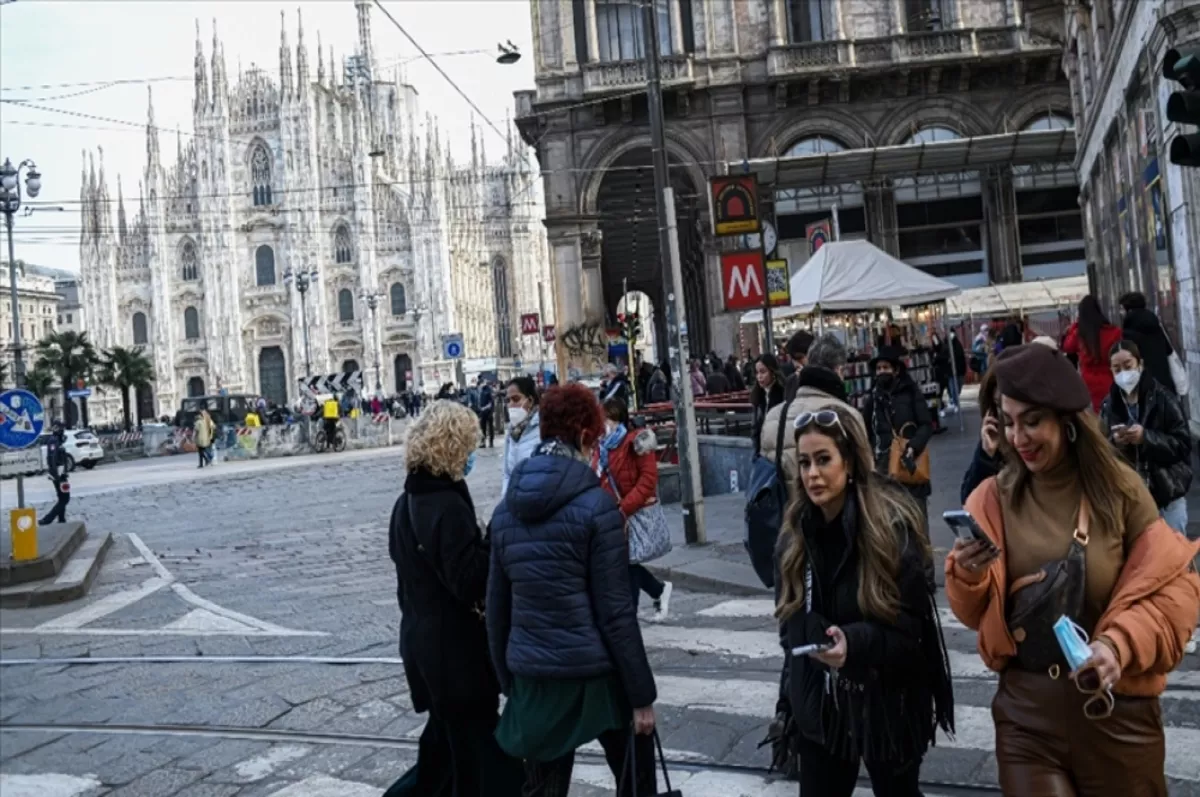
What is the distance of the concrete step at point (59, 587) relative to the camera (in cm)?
1118

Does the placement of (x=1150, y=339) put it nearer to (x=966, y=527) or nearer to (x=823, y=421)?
(x=823, y=421)

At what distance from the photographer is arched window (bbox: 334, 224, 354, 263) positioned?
81.8 meters

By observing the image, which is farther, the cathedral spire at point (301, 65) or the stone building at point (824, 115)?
the cathedral spire at point (301, 65)

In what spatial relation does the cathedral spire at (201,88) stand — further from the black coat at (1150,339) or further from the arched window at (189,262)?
the black coat at (1150,339)

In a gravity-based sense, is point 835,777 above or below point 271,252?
below

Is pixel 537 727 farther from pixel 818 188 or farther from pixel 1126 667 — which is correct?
pixel 818 188

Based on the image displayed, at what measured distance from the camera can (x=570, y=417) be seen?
3916mm

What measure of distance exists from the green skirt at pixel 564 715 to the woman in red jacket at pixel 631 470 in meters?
3.52

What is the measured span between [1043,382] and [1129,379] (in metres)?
3.93

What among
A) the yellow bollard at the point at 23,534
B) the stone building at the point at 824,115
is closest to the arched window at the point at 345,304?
the stone building at the point at 824,115

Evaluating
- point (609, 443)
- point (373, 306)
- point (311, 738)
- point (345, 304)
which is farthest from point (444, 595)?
point (345, 304)

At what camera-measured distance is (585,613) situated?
3.46m

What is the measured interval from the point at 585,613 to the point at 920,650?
36.6 inches

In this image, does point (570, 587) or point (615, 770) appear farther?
point (615, 770)
